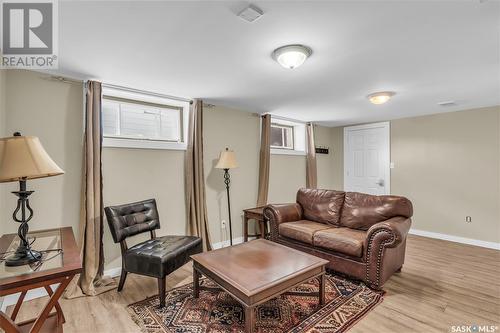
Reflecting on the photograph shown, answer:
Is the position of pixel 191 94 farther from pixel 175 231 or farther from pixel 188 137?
pixel 175 231

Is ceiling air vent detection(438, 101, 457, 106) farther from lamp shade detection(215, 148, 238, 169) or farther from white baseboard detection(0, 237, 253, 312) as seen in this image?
white baseboard detection(0, 237, 253, 312)

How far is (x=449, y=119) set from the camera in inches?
168

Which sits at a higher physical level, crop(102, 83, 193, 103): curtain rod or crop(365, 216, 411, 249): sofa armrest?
crop(102, 83, 193, 103): curtain rod

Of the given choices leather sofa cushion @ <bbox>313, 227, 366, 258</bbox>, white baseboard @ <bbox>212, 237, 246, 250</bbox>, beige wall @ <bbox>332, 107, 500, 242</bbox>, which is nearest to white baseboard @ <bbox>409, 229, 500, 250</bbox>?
beige wall @ <bbox>332, 107, 500, 242</bbox>

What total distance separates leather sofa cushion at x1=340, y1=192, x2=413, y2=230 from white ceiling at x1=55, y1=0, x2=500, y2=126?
1.41 metres

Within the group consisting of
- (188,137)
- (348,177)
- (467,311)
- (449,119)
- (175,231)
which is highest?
(449,119)

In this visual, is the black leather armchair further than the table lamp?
Yes

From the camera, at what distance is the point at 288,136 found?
5.38m

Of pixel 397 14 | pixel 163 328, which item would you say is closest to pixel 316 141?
pixel 397 14

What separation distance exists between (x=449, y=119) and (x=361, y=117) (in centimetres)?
142

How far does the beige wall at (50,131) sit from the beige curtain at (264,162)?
2651mm

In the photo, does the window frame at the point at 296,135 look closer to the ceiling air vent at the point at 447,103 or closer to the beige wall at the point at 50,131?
the ceiling air vent at the point at 447,103

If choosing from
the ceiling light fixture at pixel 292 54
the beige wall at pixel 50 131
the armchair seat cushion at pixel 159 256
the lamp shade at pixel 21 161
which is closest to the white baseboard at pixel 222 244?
the armchair seat cushion at pixel 159 256

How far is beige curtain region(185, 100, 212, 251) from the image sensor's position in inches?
134
